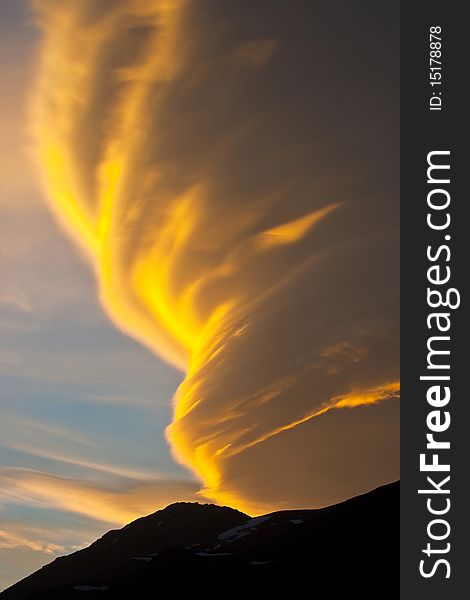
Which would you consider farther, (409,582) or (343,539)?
(343,539)

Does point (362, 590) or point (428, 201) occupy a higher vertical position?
point (428, 201)

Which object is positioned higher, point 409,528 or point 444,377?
point 444,377

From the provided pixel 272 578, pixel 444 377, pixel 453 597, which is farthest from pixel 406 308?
pixel 272 578

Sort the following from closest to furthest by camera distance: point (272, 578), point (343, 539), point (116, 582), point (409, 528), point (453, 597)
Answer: point (409, 528) < point (453, 597) < point (272, 578) < point (343, 539) < point (116, 582)

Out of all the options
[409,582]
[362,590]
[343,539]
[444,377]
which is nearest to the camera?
[444,377]

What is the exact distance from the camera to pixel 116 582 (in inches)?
7456

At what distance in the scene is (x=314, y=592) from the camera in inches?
5797

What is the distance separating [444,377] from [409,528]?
44.5 feet

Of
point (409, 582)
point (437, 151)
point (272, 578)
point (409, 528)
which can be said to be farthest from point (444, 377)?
point (272, 578)

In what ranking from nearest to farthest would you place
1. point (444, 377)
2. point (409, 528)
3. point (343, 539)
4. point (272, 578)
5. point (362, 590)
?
point (444, 377)
point (409, 528)
point (362, 590)
point (272, 578)
point (343, 539)

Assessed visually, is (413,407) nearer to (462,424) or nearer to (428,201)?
(462,424)

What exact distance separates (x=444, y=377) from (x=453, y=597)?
40.6 m

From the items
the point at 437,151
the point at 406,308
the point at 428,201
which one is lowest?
the point at 406,308

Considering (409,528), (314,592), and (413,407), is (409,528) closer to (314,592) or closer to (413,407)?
Result: (413,407)
